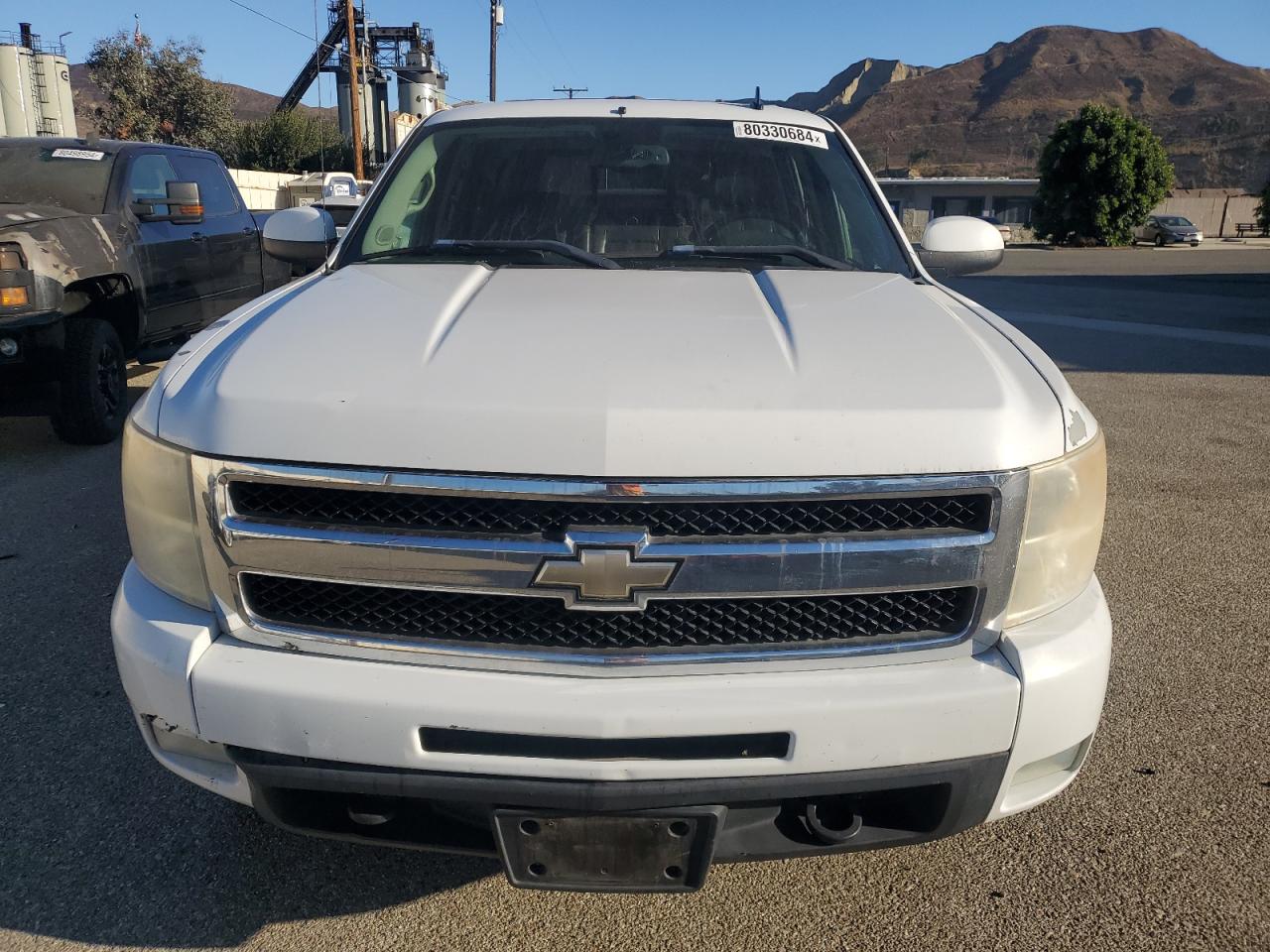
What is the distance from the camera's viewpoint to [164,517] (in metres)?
1.91

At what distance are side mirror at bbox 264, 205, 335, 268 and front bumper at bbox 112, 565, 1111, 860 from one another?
1.81 m

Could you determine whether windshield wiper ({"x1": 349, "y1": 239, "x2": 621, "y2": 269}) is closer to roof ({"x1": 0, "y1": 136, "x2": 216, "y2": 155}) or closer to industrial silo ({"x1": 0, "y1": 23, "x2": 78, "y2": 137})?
roof ({"x1": 0, "y1": 136, "x2": 216, "y2": 155})

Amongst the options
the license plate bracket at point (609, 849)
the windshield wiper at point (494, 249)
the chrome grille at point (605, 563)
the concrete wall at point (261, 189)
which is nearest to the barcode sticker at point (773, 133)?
the windshield wiper at point (494, 249)

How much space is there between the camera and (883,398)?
183cm

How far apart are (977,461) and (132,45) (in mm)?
54341

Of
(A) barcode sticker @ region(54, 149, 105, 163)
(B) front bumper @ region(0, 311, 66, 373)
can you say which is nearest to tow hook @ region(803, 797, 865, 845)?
(B) front bumper @ region(0, 311, 66, 373)

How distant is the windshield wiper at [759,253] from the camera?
290 cm

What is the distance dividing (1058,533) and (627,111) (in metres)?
2.20

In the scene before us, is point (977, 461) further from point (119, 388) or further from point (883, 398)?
point (119, 388)

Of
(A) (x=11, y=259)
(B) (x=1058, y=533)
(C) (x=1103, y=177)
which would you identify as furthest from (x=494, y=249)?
(C) (x=1103, y=177)

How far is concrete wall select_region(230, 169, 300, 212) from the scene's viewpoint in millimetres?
30659

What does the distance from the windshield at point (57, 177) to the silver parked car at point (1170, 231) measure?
41.1m

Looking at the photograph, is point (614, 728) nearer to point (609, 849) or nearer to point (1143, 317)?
point (609, 849)

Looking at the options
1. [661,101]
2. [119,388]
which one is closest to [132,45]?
[119,388]
